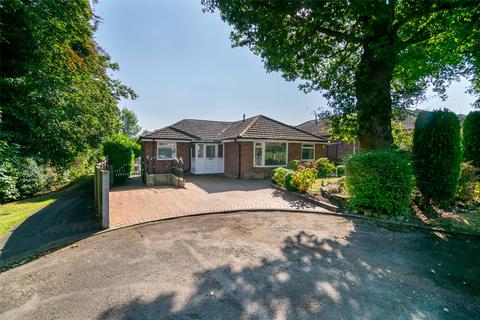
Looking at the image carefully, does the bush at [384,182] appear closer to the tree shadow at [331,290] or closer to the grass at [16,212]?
the tree shadow at [331,290]

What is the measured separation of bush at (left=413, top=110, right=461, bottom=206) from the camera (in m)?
7.31

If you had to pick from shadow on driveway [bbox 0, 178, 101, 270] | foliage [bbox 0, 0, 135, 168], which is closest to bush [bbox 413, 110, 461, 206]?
shadow on driveway [bbox 0, 178, 101, 270]

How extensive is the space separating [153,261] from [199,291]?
4.65 feet

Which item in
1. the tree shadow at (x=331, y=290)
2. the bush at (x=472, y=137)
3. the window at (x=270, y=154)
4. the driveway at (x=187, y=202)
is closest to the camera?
the tree shadow at (x=331, y=290)

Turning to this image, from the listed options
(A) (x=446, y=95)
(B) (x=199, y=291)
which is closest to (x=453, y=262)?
(B) (x=199, y=291)

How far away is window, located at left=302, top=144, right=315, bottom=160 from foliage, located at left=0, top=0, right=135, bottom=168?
15.0 m

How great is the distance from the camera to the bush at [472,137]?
1123 centimetres

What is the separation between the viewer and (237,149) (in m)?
15.8

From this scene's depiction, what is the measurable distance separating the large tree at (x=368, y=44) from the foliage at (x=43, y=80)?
24.8ft

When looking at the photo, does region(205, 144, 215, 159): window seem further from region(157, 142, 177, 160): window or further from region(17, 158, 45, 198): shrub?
region(17, 158, 45, 198): shrub

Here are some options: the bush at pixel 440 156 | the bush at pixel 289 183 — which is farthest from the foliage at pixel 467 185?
the bush at pixel 289 183

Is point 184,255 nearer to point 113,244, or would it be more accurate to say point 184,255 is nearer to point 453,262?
point 113,244

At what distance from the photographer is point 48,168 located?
1230 centimetres

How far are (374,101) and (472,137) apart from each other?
7.90 meters
